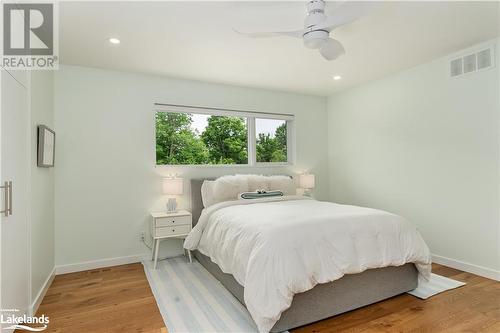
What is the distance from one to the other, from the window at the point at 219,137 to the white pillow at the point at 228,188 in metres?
0.64

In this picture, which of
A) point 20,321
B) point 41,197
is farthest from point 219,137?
point 20,321

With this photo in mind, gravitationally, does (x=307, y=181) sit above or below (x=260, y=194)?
above

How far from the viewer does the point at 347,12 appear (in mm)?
1926

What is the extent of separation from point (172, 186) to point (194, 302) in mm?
1550

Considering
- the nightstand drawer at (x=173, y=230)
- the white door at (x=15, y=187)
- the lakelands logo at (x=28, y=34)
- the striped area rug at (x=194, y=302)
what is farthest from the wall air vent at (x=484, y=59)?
the white door at (x=15, y=187)

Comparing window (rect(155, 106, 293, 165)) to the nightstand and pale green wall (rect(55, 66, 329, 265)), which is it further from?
the nightstand

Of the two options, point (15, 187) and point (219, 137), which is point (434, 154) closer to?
point (219, 137)

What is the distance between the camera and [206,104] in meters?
4.13

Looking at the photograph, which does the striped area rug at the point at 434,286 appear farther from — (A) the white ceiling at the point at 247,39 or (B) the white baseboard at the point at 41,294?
(B) the white baseboard at the point at 41,294

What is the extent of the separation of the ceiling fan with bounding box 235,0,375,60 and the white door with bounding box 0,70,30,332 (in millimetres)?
1761

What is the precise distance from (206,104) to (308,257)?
2.87m

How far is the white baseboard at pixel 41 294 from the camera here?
89.6 inches

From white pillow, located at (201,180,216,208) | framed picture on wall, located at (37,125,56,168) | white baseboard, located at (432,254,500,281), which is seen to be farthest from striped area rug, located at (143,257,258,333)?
white baseboard, located at (432,254,500,281)

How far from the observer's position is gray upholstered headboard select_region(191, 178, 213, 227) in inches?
150
